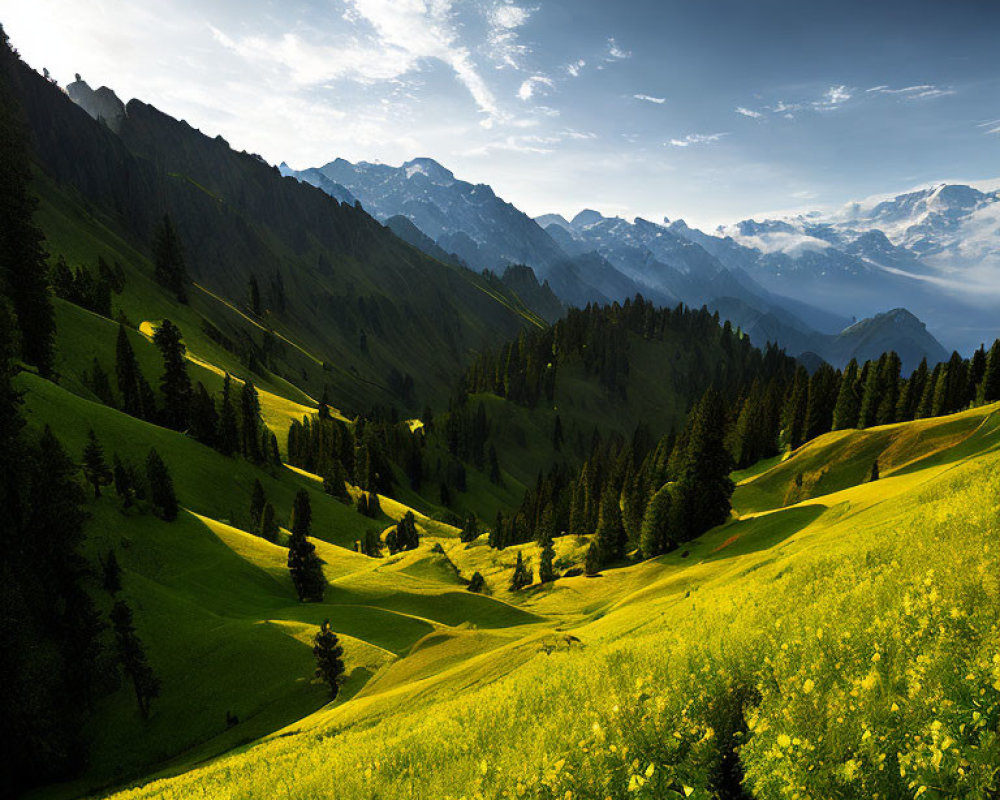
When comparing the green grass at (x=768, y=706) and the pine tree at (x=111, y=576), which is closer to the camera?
the green grass at (x=768, y=706)

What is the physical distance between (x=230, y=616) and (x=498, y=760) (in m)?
53.5

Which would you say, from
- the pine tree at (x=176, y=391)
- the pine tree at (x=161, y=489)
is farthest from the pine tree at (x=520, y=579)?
the pine tree at (x=176, y=391)

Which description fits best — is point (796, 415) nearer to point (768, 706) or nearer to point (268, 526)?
point (268, 526)

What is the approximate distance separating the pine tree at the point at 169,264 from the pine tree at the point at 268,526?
133 meters

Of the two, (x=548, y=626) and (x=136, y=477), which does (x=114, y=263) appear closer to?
(x=136, y=477)

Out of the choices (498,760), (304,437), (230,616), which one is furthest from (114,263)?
(498,760)

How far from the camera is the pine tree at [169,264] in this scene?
173500mm

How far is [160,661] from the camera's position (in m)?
42.8

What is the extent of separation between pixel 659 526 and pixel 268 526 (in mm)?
63518

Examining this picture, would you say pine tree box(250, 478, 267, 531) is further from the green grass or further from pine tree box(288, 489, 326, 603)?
the green grass

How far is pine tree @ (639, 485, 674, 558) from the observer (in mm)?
70312

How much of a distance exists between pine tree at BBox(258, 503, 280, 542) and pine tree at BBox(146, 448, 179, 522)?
63.9 ft

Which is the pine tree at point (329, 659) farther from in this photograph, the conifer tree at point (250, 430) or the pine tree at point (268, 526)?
the conifer tree at point (250, 430)

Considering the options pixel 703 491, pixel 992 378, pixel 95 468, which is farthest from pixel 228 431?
pixel 992 378
